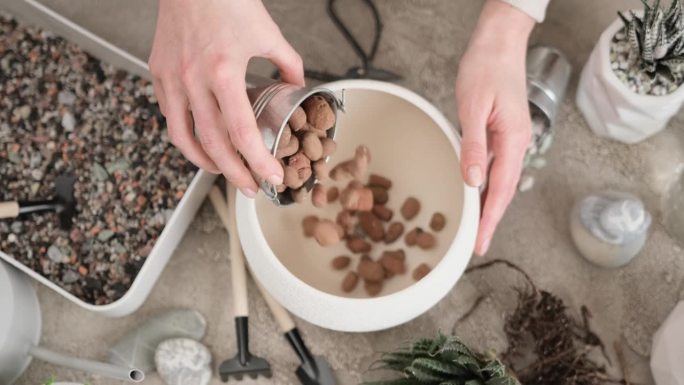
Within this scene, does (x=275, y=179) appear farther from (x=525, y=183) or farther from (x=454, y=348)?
(x=525, y=183)

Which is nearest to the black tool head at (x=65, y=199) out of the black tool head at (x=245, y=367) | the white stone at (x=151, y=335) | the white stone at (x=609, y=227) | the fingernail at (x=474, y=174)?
the white stone at (x=151, y=335)

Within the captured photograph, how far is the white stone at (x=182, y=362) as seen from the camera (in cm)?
94

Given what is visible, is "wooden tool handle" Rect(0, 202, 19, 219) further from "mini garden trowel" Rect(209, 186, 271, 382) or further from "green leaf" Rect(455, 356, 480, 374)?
"green leaf" Rect(455, 356, 480, 374)

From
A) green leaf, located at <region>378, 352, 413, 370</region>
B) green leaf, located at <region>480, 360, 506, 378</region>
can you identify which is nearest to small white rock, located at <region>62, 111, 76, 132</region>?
green leaf, located at <region>378, 352, 413, 370</region>

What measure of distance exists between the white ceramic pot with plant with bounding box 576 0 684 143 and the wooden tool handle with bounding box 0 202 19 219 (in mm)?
710

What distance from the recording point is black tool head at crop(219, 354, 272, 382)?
949 millimetres

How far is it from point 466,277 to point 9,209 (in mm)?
557

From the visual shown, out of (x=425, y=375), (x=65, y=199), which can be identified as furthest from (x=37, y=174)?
(x=425, y=375)

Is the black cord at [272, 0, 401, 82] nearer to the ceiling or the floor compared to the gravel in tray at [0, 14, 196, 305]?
nearer to the ceiling

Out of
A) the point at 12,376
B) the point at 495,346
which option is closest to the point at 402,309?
the point at 495,346

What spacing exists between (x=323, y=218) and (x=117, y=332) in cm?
29

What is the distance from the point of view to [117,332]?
3.23 feet

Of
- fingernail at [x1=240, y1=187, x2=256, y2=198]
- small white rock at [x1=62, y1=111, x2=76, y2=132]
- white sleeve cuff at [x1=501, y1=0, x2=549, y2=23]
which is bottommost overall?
small white rock at [x1=62, y1=111, x2=76, y2=132]

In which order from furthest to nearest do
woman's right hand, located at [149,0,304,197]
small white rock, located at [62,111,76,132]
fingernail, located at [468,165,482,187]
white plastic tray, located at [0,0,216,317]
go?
small white rock, located at [62,111,76,132]
white plastic tray, located at [0,0,216,317]
fingernail, located at [468,165,482,187]
woman's right hand, located at [149,0,304,197]
